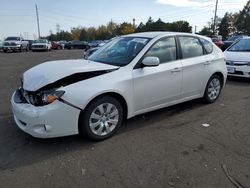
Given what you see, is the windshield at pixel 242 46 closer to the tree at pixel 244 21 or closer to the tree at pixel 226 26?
the tree at pixel 244 21

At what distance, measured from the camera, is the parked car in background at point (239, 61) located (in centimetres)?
848

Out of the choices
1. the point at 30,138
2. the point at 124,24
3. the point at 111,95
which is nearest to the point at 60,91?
the point at 111,95

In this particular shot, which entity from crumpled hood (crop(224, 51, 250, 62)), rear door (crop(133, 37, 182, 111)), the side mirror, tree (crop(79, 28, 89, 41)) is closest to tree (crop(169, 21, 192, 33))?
tree (crop(79, 28, 89, 41))

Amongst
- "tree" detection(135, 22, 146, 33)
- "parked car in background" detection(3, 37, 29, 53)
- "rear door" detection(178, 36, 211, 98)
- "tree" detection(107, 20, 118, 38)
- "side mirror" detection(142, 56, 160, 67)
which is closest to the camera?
"side mirror" detection(142, 56, 160, 67)

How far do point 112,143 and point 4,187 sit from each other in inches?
64.1

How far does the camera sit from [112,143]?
13.1 feet

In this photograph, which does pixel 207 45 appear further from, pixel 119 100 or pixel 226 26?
pixel 226 26

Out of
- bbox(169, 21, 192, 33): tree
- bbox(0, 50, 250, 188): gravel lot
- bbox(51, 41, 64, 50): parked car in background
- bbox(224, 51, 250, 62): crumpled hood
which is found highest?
bbox(169, 21, 192, 33): tree

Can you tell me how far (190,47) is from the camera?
5.37 meters

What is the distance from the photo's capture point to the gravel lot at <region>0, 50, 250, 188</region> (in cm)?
303

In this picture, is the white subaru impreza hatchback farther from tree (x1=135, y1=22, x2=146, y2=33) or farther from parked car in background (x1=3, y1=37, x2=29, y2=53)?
tree (x1=135, y1=22, x2=146, y2=33)

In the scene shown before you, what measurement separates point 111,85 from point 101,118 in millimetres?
541

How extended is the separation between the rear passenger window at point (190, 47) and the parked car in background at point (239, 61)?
365 cm

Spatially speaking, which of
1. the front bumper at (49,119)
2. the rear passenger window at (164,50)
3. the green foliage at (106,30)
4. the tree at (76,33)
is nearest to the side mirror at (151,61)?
the rear passenger window at (164,50)
